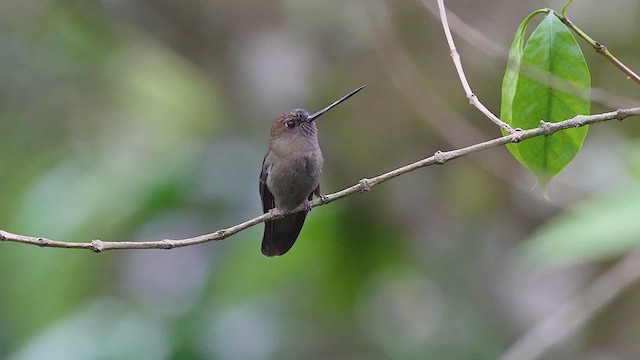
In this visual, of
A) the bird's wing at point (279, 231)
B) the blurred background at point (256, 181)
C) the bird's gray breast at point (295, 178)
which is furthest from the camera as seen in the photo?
the blurred background at point (256, 181)

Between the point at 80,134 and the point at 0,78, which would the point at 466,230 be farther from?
the point at 0,78

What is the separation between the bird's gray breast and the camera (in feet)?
10.6

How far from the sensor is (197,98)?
16.8 feet

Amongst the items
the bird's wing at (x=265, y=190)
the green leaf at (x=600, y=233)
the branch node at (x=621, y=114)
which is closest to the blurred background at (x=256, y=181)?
the bird's wing at (x=265, y=190)

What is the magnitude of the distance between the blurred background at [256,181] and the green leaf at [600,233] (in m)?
1.82

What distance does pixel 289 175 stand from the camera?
10.7ft

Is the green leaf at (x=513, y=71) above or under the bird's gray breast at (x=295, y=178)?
under

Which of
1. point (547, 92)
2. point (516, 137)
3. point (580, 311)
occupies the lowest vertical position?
point (516, 137)

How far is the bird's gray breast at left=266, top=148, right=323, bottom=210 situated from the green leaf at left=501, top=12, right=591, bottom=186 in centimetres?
124

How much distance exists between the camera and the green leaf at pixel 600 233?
1.27 m

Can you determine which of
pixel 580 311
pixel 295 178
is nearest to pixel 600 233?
pixel 580 311

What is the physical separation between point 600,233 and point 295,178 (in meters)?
2.01

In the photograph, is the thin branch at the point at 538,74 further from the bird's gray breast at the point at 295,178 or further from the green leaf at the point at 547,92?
the bird's gray breast at the point at 295,178

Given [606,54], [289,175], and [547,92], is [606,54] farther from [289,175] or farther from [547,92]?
[289,175]
